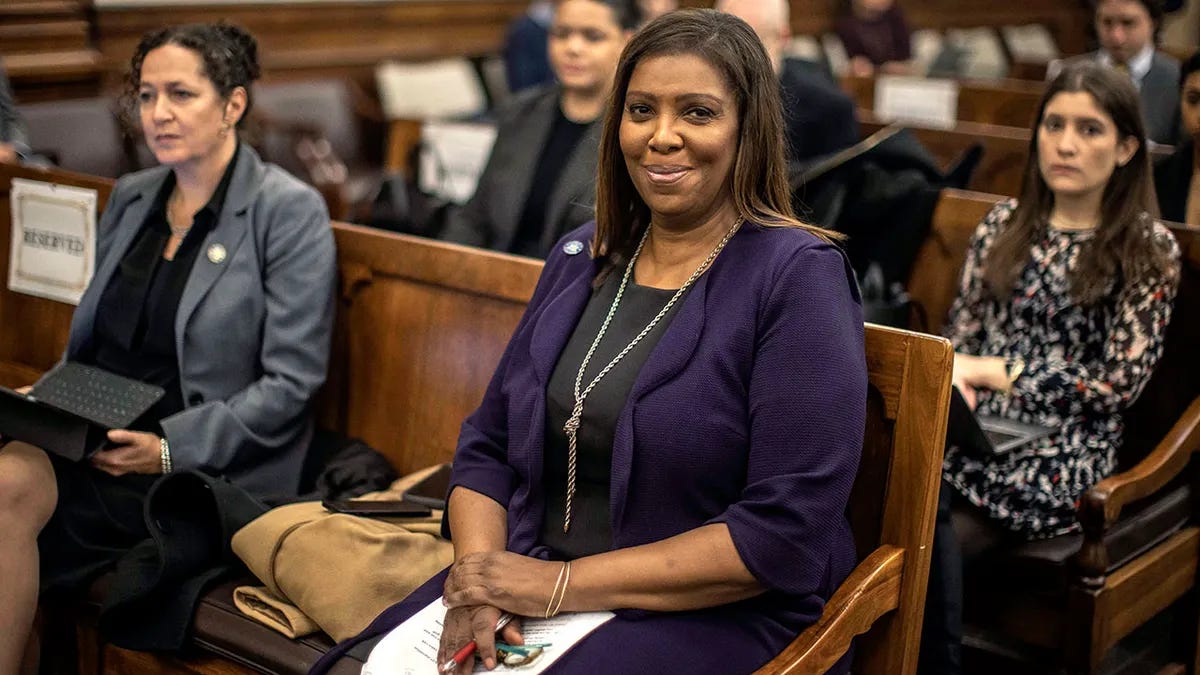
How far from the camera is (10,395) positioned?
2.41 m

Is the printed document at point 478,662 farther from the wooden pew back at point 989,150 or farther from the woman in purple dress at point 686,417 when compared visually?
the wooden pew back at point 989,150

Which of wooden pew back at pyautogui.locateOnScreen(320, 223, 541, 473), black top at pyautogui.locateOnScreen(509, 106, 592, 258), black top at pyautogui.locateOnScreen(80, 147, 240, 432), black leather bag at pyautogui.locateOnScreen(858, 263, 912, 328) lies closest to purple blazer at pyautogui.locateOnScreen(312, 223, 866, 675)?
wooden pew back at pyautogui.locateOnScreen(320, 223, 541, 473)

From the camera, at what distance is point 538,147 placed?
11.6ft

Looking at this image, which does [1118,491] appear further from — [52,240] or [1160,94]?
[1160,94]

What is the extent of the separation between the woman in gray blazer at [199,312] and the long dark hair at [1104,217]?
56.9 inches

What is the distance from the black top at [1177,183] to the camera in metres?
3.33

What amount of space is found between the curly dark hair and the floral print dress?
1.67 m

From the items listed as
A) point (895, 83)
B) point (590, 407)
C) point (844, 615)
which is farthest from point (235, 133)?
point (895, 83)

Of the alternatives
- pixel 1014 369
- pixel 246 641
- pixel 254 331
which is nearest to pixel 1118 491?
pixel 1014 369

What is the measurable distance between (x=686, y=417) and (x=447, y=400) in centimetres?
98

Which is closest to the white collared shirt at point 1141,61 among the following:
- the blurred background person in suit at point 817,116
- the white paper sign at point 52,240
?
the blurred background person in suit at point 817,116

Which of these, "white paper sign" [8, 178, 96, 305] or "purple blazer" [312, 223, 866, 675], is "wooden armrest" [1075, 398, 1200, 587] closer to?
"purple blazer" [312, 223, 866, 675]

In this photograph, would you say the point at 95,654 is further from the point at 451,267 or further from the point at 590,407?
the point at 590,407

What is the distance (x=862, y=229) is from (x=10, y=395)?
1.87 m
